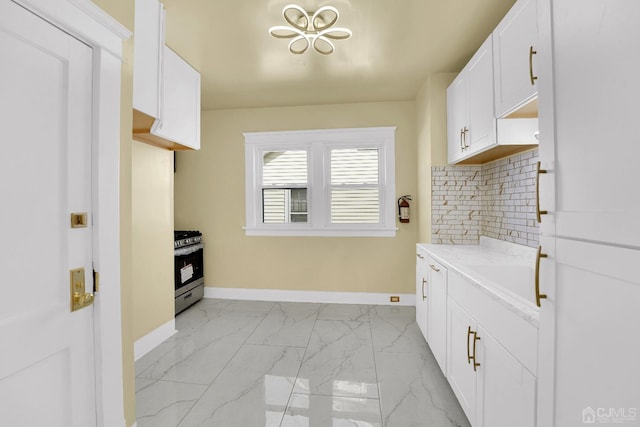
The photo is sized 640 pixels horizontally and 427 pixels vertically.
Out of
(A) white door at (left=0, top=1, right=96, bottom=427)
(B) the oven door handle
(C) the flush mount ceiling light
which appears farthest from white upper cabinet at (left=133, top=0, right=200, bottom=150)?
(B) the oven door handle

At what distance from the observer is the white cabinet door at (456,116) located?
255 cm

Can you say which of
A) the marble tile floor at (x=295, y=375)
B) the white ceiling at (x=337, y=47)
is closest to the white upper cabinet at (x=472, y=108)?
the white ceiling at (x=337, y=47)

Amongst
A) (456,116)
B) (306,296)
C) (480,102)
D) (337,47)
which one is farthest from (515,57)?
(306,296)

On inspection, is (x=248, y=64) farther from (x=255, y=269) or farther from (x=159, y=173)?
(x=255, y=269)

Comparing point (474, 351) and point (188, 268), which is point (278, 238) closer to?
point (188, 268)

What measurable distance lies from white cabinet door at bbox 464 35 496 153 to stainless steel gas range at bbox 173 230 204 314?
10.6 feet

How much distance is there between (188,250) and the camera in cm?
364

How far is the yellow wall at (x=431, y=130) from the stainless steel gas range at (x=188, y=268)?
114 inches

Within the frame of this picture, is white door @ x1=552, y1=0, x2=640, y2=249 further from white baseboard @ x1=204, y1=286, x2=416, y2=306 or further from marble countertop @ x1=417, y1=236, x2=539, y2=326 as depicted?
white baseboard @ x1=204, y1=286, x2=416, y2=306

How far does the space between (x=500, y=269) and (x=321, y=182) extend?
2.45 metres

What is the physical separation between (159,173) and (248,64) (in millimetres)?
1354

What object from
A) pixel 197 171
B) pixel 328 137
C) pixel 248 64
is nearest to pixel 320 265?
pixel 328 137
